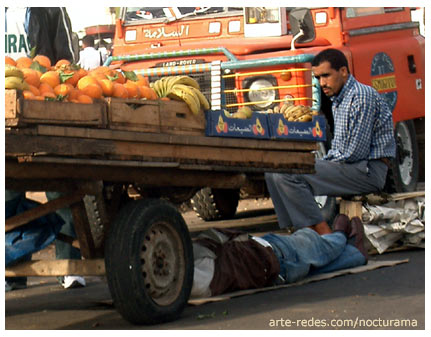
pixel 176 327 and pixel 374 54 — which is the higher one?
pixel 374 54

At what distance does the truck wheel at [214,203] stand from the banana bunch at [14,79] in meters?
6.12

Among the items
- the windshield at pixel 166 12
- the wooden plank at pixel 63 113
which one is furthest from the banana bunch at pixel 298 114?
the windshield at pixel 166 12

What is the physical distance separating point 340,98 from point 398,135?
322 centimetres

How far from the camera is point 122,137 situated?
525 centimetres

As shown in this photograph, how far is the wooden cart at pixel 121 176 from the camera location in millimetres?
4867

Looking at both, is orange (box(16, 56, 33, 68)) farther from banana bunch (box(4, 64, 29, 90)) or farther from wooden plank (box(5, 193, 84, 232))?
wooden plank (box(5, 193, 84, 232))

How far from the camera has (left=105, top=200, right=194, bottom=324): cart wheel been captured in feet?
17.4

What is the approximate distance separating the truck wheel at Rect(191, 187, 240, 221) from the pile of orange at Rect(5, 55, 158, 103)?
17.4 feet

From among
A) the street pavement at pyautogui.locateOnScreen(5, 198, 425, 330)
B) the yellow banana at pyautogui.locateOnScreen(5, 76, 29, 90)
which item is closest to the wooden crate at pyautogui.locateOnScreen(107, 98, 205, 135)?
the yellow banana at pyautogui.locateOnScreen(5, 76, 29, 90)

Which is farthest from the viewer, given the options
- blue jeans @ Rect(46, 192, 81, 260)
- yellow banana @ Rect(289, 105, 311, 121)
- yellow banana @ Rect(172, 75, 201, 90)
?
yellow banana @ Rect(289, 105, 311, 121)

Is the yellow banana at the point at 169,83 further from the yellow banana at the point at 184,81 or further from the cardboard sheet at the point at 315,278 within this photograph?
the cardboard sheet at the point at 315,278

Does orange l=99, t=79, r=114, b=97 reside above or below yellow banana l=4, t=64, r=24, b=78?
below
